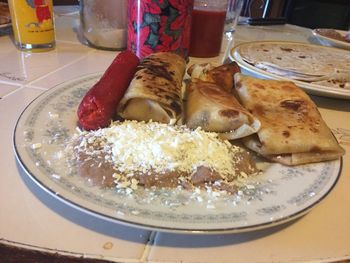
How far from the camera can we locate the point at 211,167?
56 centimetres

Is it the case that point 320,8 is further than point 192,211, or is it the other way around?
point 320,8

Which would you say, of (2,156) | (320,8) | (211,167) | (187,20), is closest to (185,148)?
(211,167)

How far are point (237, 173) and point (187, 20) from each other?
632mm

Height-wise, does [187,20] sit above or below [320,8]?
above

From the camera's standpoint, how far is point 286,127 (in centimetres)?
68

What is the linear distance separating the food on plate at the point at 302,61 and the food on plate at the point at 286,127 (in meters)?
0.19

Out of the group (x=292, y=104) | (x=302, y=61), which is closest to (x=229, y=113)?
(x=292, y=104)

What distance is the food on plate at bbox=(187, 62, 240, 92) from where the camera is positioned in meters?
0.88

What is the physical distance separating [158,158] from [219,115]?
194 millimetres

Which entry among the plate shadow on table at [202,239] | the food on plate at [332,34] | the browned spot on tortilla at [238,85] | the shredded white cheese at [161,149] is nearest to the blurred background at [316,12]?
the food on plate at [332,34]

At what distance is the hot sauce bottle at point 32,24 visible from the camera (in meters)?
1.07

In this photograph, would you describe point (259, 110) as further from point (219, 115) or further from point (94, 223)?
point (94, 223)

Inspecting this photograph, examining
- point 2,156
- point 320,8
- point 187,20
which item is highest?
point 187,20

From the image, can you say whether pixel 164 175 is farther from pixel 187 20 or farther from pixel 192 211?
pixel 187 20
